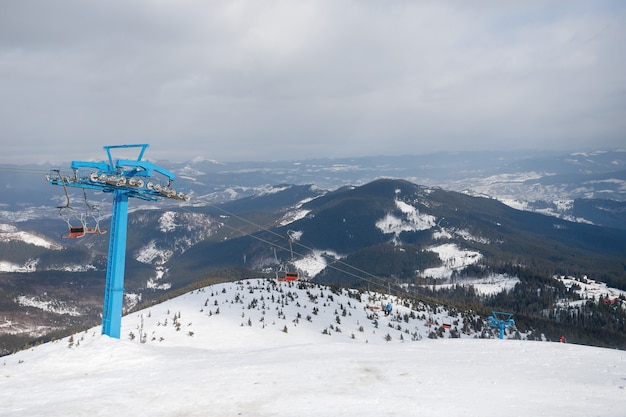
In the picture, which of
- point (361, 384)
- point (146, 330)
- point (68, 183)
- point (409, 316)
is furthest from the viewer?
point (409, 316)

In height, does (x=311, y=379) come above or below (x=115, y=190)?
below

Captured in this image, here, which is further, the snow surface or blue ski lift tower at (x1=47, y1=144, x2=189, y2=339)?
blue ski lift tower at (x1=47, y1=144, x2=189, y2=339)

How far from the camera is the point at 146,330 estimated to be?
29.3 metres

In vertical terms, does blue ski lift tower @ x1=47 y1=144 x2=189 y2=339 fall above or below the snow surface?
above

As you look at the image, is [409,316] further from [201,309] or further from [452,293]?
[452,293]

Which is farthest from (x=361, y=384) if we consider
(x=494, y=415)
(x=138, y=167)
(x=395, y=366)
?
(x=138, y=167)

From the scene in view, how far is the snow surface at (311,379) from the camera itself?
13.3 metres

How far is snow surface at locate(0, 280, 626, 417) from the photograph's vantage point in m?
13.3

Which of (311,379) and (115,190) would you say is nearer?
(311,379)

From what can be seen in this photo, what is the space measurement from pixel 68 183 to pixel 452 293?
179 metres

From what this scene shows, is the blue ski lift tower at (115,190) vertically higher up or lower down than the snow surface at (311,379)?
higher up

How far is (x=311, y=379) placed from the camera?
16312 mm

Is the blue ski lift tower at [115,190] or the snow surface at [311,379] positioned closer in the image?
the snow surface at [311,379]

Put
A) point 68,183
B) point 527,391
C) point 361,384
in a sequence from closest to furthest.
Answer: point 527,391, point 361,384, point 68,183
